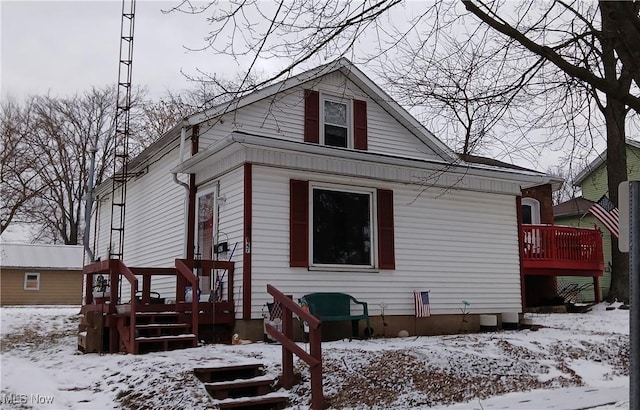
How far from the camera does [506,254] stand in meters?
13.3

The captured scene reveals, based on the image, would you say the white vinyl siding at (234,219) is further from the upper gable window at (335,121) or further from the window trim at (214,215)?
the upper gable window at (335,121)

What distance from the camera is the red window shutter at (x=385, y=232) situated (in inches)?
452

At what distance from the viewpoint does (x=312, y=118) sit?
42.6 ft

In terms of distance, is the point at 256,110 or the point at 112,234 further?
the point at 112,234

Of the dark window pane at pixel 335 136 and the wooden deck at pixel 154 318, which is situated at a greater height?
the dark window pane at pixel 335 136

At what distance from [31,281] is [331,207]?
92.5ft

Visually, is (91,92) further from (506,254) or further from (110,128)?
(506,254)

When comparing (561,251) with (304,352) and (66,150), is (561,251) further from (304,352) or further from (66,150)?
(66,150)

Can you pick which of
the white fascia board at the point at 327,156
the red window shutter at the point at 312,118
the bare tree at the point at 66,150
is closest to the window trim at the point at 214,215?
the white fascia board at the point at 327,156

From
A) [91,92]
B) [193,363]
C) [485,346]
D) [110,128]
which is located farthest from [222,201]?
[91,92]

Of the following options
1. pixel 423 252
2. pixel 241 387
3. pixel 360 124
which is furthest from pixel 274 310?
pixel 360 124

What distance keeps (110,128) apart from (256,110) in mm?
24385

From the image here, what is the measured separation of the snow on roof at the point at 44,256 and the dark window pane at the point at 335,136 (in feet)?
78.6

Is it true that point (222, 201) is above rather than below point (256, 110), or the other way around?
below
